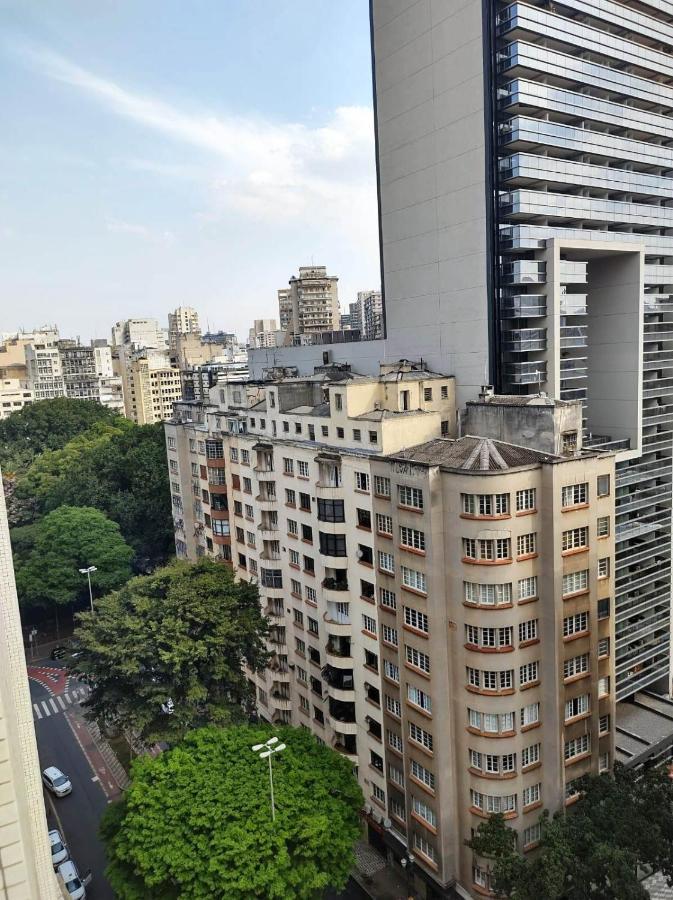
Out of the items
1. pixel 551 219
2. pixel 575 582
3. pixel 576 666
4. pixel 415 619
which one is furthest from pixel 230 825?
pixel 551 219

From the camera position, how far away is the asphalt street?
1642 inches

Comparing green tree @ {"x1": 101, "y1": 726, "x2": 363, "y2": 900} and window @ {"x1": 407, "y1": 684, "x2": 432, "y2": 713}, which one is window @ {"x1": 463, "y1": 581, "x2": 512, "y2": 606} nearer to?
window @ {"x1": 407, "y1": 684, "x2": 432, "y2": 713}

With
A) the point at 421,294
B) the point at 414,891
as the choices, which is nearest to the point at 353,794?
the point at 414,891

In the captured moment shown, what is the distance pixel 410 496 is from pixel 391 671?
11.0 m

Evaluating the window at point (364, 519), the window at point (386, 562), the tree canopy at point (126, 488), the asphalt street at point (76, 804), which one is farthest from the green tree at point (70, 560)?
the window at point (386, 562)

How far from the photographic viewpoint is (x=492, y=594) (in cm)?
3167

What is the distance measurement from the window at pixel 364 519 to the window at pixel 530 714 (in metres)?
A: 12.7

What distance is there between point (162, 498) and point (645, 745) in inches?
2485

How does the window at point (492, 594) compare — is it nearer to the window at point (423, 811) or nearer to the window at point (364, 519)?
the window at point (364, 519)

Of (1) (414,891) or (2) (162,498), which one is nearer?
(1) (414,891)

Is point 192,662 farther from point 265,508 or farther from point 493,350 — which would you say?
point 493,350

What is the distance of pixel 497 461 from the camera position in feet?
106

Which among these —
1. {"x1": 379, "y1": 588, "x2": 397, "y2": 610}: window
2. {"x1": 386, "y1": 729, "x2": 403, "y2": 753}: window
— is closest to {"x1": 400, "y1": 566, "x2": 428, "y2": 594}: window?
{"x1": 379, "y1": 588, "x2": 397, "y2": 610}: window

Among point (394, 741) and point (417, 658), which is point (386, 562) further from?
point (394, 741)
